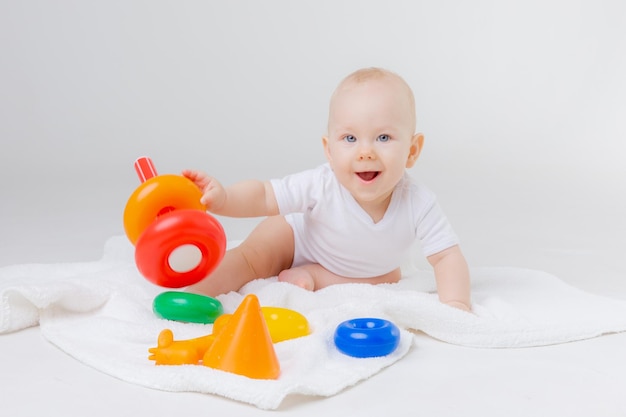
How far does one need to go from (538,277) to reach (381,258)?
0.52 meters

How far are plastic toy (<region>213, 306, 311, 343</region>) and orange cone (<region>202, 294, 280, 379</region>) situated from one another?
0.22 meters

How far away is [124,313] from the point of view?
2.18m

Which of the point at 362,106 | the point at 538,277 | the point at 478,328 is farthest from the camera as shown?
the point at 538,277

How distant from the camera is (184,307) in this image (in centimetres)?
214

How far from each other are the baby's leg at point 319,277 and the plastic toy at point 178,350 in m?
0.65

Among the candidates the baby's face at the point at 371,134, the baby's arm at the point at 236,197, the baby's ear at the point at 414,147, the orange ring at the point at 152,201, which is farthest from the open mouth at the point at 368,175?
the orange ring at the point at 152,201

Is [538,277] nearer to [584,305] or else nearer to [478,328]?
[584,305]

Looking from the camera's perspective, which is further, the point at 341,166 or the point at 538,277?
the point at 538,277

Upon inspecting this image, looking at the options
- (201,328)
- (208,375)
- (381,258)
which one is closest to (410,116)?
(381,258)

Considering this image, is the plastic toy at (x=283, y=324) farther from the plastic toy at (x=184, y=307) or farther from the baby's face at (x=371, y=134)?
the baby's face at (x=371, y=134)

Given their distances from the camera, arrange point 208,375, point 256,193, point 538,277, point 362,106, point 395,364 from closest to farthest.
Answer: point 208,375 → point 395,364 → point 362,106 → point 256,193 → point 538,277

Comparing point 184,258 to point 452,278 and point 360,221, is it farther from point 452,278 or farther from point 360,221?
point 452,278

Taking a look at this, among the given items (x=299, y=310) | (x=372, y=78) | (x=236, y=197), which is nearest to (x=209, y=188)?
(x=236, y=197)

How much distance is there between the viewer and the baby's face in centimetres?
231
